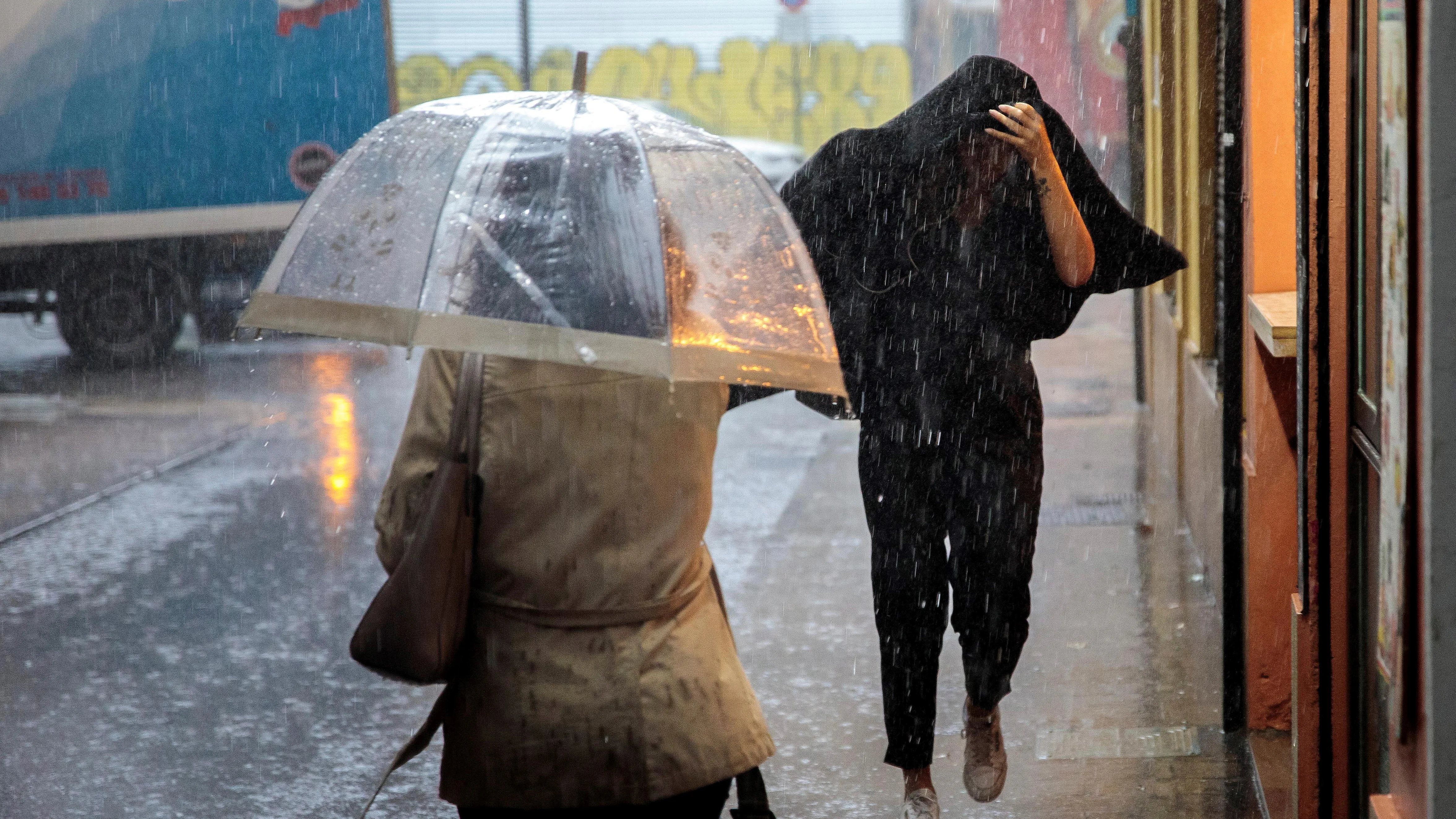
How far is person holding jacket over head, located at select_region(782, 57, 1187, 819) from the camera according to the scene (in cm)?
355

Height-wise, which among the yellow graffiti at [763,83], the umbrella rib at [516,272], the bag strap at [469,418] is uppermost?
the yellow graffiti at [763,83]

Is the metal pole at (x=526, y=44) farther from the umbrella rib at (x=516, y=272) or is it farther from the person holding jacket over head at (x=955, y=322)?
the umbrella rib at (x=516, y=272)

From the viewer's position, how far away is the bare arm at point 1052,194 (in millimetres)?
3434

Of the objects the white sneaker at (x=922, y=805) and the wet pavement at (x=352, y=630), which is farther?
A: the wet pavement at (x=352, y=630)

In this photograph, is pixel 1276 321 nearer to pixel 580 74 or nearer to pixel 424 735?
pixel 580 74

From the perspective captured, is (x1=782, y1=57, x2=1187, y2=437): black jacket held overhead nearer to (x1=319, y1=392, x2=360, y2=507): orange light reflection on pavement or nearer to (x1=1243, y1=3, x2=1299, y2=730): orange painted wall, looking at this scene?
(x1=1243, y1=3, x2=1299, y2=730): orange painted wall

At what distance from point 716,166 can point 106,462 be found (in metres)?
7.78

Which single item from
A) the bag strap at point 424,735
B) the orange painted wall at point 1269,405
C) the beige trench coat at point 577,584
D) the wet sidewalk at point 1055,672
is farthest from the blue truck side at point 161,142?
the beige trench coat at point 577,584

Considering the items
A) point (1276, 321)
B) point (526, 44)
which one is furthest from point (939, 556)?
point (526, 44)

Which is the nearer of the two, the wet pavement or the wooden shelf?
the wooden shelf

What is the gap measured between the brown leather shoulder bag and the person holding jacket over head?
4.70 ft

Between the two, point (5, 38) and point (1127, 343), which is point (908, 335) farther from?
point (5, 38)

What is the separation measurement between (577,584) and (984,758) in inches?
68.5

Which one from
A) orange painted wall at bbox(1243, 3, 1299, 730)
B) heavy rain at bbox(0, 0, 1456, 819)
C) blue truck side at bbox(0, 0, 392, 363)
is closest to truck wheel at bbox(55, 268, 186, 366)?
blue truck side at bbox(0, 0, 392, 363)
